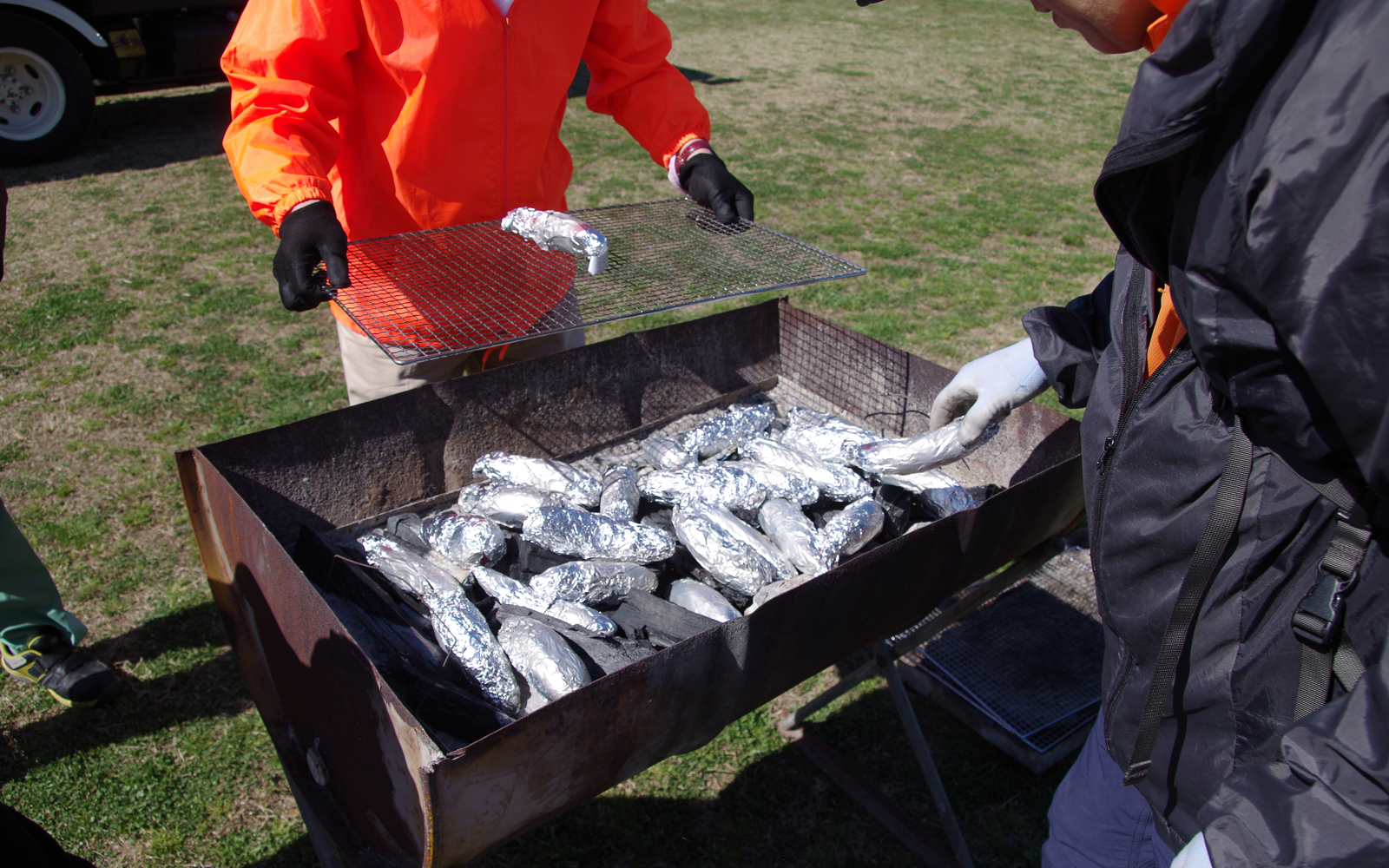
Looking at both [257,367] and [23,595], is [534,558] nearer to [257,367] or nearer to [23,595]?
[23,595]

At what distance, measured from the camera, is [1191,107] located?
0.83 m

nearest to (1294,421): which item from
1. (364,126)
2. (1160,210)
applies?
(1160,210)

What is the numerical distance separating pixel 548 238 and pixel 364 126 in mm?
522

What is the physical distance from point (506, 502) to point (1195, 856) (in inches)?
65.8

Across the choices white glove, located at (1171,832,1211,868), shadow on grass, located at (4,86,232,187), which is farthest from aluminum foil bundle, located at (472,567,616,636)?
shadow on grass, located at (4,86,232,187)

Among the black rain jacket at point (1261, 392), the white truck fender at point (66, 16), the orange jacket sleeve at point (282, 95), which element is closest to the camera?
the black rain jacket at point (1261, 392)

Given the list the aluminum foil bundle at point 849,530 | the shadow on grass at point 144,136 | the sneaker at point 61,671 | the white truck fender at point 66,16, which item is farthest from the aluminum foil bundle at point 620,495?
the white truck fender at point 66,16

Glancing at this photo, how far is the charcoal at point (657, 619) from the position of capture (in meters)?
1.82

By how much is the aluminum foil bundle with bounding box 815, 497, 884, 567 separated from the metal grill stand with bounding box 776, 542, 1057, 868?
0.32 meters

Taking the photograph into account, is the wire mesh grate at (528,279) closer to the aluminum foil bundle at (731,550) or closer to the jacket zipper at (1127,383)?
the aluminum foil bundle at (731,550)

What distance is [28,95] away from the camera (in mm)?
6773

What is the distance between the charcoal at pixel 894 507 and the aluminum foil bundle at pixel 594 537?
1.90ft

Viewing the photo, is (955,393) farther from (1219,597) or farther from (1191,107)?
(1191,107)

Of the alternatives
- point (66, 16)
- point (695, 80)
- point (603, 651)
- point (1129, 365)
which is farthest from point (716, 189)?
point (695, 80)
